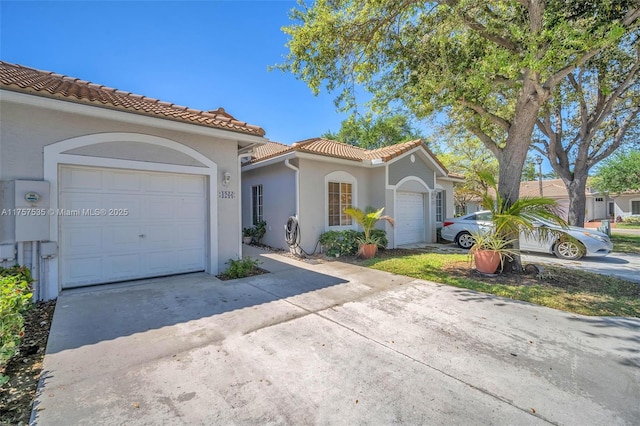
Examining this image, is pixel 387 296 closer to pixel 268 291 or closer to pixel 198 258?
pixel 268 291

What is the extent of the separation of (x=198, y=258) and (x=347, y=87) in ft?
22.0

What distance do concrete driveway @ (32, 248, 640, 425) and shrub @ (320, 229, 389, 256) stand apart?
424cm

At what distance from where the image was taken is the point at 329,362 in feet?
10.4

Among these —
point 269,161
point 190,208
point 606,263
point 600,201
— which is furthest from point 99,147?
point 600,201

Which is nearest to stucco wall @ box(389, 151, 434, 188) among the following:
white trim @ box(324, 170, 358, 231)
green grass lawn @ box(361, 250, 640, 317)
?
white trim @ box(324, 170, 358, 231)

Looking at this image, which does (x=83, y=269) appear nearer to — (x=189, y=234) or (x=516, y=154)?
(x=189, y=234)

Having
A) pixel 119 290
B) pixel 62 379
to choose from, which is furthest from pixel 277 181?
pixel 62 379

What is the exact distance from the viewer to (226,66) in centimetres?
920

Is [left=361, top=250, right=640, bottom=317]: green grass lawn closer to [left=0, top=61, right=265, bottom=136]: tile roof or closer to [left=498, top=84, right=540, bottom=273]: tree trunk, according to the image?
[left=498, top=84, right=540, bottom=273]: tree trunk

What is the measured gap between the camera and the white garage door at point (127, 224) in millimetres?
5434

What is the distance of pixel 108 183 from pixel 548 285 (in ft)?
32.4

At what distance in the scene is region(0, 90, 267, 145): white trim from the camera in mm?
4566

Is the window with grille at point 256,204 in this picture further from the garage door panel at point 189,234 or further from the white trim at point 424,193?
the white trim at point 424,193

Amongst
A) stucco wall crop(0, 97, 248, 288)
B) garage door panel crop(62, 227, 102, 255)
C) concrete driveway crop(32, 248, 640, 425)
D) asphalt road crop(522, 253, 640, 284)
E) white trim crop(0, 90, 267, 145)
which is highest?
white trim crop(0, 90, 267, 145)
